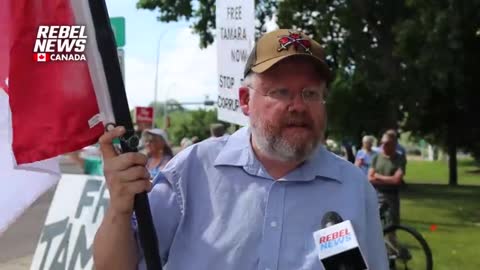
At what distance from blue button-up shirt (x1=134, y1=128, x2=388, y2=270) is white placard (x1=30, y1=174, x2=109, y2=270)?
3.07 metres

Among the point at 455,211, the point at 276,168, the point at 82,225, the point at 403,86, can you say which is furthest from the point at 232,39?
the point at 403,86

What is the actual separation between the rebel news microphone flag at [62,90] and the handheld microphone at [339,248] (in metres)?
0.50

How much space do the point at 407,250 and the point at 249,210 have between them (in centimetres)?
676

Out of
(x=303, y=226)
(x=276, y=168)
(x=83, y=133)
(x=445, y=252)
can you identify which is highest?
(x=83, y=133)

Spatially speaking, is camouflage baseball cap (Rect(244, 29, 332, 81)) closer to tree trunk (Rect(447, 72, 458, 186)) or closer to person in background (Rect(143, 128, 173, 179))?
person in background (Rect(143, 128, 173, 179))

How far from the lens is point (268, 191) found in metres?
2.47

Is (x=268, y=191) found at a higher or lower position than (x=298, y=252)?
higher

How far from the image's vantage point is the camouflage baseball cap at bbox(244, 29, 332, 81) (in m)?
2.43

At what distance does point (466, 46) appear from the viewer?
24797 mm

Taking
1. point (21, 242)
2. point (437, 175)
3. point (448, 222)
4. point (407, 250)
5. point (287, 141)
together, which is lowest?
point (437, 175)

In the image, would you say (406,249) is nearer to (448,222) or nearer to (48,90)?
(448,222)

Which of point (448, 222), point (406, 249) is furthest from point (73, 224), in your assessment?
point (448, 222)

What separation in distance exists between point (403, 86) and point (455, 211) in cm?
581

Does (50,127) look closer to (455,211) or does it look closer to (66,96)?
(66,96)
